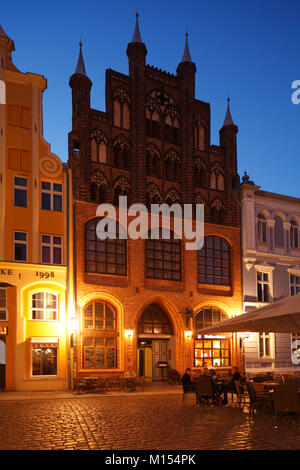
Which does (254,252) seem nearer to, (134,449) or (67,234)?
(67,234)

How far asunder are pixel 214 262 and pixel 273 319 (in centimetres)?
1667

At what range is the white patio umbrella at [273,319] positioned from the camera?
12805 mm

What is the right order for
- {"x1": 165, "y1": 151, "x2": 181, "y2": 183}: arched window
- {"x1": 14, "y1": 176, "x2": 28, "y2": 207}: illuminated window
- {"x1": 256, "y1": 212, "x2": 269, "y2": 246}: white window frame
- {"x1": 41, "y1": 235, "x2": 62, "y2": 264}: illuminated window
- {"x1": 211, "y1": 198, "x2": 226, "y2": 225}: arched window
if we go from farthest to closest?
{"x1": 256, "y1": 212, "x2": 269, "y2": 246}: white window frame
{"x1": 211, "y1": 198, "x2": 226, "y2": 225}: arched window
{"x1": 165, "y1": 151, "x2": 181, "y2": 183}: arched window
{"x1": 41, "y1": 235, "x2": 62, "y2": 264}: illuminated window
{"x1": 14, "y1": 176, "x2": 28, "y2": 207}: illuminated window

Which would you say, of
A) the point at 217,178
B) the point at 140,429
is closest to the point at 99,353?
the point at 217,178

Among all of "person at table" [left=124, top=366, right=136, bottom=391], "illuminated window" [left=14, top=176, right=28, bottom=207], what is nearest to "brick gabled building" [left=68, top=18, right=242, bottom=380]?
"person at table" [left=124, top=366, right=136, bottom=391]

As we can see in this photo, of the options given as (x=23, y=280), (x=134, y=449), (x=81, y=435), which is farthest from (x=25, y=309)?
(x=134, y=449)

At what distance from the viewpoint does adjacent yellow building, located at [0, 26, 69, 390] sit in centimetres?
2400

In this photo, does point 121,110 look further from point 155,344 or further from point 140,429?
point 140,429

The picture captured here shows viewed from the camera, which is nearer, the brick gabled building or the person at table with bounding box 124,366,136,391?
the person at table with bounding box 124,366,136,391

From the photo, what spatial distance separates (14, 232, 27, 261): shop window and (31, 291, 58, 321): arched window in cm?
192

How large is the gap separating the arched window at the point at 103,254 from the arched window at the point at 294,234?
12538mm

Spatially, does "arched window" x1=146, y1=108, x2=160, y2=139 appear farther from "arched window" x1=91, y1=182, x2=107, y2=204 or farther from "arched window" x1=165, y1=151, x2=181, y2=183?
"arched window" x1=91, y1=182, x2=107, y2=204

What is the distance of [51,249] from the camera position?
83.6ft

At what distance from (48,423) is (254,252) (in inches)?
824
